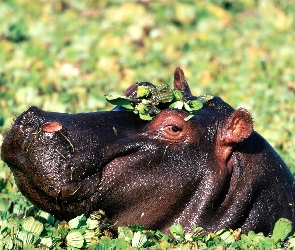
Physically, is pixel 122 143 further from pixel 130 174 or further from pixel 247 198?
pixel 247 198

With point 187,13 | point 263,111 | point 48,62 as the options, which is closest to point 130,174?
point 263,111

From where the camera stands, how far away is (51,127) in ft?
14.9

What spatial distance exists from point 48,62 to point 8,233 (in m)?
5.12

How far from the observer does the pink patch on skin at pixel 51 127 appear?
4.54 meters

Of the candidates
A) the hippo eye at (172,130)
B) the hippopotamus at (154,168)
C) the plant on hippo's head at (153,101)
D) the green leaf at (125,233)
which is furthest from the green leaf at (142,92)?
the green leaf at (125,233)

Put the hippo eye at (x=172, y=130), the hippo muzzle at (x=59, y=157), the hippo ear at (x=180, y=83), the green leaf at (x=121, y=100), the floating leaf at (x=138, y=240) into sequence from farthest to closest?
1. the hippo ear at (x=180, y=83)
2. the green leaf at (x=121, y=100)
3. the hippo eye at (x=172, y=130)
4. the floating leaf at (x=138, y=240)
5. the hippo muzzle at (x=59, y=157)

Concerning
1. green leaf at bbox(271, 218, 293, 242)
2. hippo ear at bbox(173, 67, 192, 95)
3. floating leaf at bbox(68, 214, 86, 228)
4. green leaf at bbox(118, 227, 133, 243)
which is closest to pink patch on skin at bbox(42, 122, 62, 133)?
floating leaf at bbox(68, 214, 86, 228)

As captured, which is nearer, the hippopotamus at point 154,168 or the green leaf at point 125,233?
the hippopotamus at point 154,168

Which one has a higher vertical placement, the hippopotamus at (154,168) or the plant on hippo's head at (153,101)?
the plant on hippo's head at (153,101)

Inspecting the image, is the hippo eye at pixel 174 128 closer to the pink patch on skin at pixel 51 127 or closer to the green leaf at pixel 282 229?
the pink patch on skin at pixel 51 127

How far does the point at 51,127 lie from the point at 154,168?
2.20 ft

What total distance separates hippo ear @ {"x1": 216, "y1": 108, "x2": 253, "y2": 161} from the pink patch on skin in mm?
1029

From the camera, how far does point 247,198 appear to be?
512 cm

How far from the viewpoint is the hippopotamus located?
4551 mm
